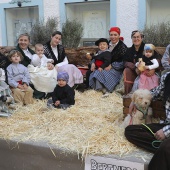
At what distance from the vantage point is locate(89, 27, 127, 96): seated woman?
18.0ft

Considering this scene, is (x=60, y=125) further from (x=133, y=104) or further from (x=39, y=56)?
(x=39, y=56)

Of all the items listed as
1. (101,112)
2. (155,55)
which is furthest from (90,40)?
(101,112)

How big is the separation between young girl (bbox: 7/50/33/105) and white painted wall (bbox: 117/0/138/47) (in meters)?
3.98

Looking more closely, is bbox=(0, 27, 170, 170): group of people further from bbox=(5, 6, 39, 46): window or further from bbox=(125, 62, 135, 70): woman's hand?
bbox=(5, 6, 39, 46): window

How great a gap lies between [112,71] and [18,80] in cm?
191

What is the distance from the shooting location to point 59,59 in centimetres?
594

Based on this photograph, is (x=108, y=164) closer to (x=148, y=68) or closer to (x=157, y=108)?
(x=157, y=108)

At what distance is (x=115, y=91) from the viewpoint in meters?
5.49

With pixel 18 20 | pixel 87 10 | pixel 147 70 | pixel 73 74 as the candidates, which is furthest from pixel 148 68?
pixel 18 20

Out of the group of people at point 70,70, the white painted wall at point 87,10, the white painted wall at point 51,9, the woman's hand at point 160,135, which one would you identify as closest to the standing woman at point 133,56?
the group of people at point 70,70

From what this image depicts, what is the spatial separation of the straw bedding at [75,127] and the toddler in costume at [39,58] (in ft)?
3.23

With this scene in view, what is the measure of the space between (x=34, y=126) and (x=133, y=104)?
1385 mm

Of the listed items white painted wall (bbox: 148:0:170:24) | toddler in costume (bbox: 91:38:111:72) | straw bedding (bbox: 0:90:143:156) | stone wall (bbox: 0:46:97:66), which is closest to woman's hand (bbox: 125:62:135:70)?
toddler in costume (bbox: 91:38:111:72)

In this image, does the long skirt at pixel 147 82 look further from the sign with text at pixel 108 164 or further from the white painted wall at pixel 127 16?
the white painted wall at pixel 127 16
